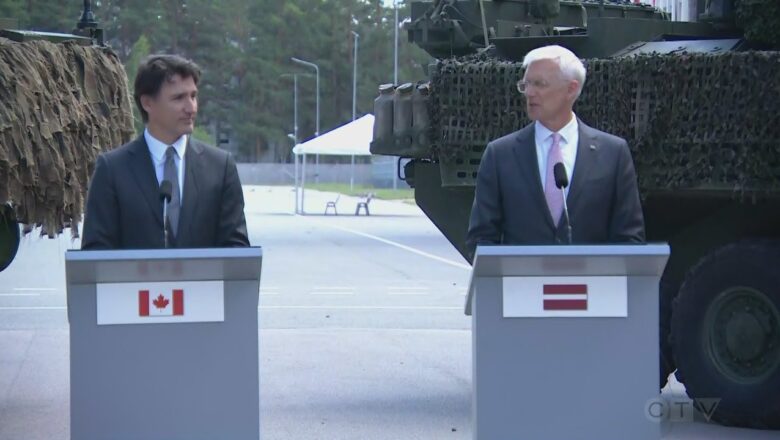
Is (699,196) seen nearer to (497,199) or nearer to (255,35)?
(497,199)

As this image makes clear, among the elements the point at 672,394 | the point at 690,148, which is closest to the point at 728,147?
the point at 690,148

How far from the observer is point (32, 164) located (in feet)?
26.8

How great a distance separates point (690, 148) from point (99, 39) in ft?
13.4

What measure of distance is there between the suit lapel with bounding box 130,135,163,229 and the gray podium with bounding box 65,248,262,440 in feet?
2.00

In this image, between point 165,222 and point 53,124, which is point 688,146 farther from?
point 165,222

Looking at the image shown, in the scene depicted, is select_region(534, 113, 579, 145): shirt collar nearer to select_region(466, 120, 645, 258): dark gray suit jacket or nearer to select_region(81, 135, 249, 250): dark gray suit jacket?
select_region(466, 120, 645, 258): dark gray suit jacket

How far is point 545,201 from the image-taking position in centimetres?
532

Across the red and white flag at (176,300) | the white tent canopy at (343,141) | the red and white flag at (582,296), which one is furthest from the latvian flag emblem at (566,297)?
the white tent canopy at (343,141)

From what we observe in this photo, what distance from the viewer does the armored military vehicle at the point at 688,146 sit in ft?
28.2

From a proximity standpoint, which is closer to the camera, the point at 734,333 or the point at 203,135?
the point at 734,333

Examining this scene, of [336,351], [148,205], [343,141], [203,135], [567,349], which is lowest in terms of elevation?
[336,351]

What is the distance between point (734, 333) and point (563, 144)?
3.85 meters

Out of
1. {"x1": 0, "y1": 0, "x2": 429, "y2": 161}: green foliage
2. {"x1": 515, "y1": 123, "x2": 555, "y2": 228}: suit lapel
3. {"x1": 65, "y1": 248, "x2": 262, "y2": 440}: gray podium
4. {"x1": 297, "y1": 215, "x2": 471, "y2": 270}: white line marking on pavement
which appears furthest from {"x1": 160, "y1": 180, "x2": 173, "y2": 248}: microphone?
{"x1": 0, "y1": 0, "x2": 429, "y2": 161}: green foliage

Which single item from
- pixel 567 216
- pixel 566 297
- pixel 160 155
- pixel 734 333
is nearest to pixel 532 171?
pixel 567 216
